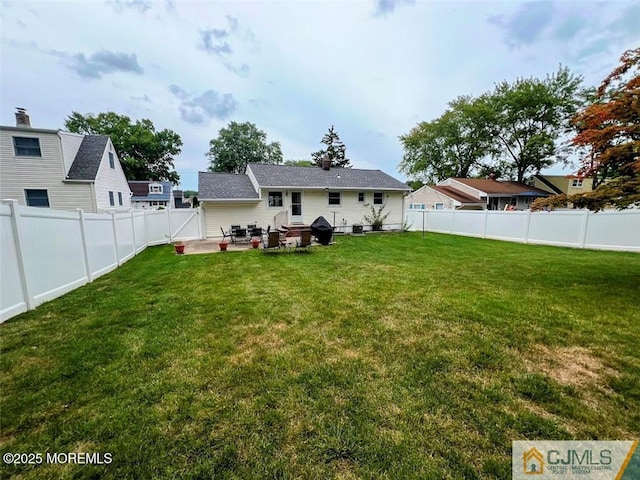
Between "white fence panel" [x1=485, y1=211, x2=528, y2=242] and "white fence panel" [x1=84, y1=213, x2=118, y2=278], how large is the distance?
1660cm

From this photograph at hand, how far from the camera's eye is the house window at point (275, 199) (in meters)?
15.0

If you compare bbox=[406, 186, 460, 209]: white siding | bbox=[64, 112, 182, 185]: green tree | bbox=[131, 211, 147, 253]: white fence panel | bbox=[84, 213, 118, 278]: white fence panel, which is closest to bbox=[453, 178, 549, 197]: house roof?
bbox=[406, 186, 460, 209]: white siding

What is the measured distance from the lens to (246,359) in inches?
117

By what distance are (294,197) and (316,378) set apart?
44.7 ft

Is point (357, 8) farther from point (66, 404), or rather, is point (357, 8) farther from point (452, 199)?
point (452, 199)

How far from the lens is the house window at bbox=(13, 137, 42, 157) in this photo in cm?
1280

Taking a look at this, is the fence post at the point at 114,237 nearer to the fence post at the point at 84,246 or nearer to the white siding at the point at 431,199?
the fence post at the point at 84,246

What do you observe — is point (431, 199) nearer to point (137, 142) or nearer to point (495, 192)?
point (495, 192)

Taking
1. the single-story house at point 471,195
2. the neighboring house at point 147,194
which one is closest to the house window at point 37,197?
the neighboring house at point 147,194

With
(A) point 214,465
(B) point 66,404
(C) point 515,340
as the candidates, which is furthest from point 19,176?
(C) point 515,340

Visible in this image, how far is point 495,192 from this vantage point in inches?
966

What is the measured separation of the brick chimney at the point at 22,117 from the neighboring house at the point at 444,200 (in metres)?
26.8

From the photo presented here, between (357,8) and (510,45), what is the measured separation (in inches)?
242

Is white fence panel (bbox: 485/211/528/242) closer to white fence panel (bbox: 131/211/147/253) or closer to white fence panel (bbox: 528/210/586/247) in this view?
white fence panel (bbox: 528/210/586/247)
